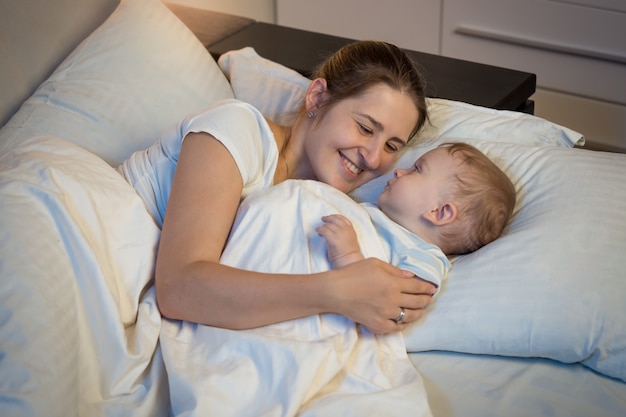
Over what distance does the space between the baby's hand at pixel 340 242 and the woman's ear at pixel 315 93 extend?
1.23ft

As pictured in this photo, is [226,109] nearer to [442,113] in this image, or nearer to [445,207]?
[445,207]

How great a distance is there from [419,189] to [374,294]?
31 centimetres

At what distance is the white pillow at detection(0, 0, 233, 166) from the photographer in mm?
1756

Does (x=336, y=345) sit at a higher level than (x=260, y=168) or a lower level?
lower

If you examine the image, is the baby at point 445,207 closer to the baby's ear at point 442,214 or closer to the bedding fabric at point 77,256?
the baby's ear at point 442,214

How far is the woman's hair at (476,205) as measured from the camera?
5.12 feet

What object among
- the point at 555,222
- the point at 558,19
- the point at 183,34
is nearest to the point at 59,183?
the point at 183,34

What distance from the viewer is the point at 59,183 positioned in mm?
1401

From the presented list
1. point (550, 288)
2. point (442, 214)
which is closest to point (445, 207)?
point (442, 214)

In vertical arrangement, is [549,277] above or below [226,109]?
below

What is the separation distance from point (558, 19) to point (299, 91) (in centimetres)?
153

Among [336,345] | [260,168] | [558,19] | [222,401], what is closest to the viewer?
[222,401]

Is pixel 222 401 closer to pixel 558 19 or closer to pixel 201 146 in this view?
pixel 201 146

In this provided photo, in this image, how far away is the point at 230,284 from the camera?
4.43 feet
